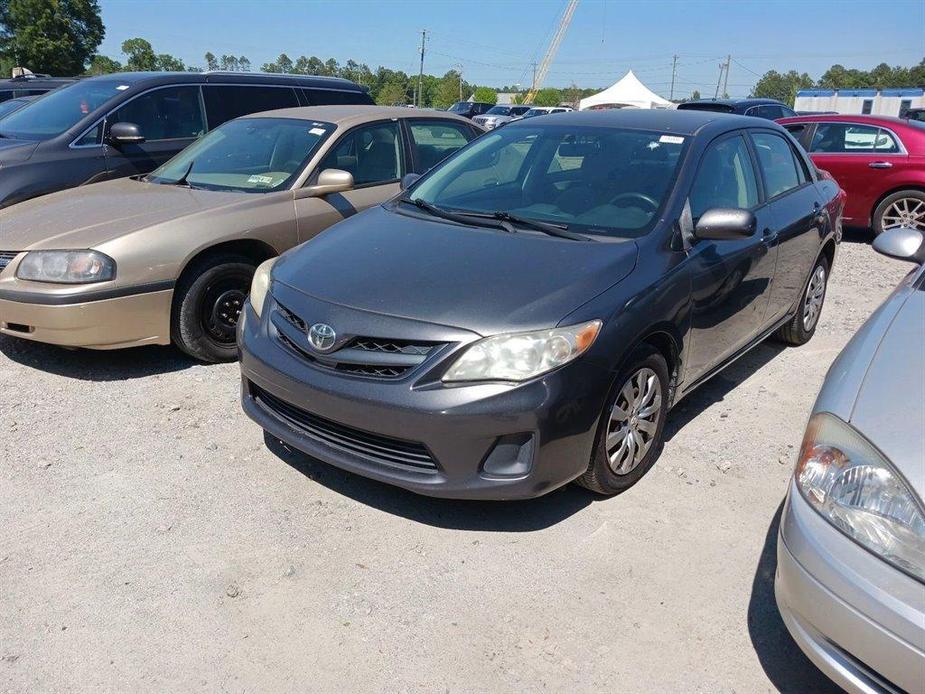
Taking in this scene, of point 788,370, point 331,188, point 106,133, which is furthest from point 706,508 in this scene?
point 106,133

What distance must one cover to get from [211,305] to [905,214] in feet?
27.1

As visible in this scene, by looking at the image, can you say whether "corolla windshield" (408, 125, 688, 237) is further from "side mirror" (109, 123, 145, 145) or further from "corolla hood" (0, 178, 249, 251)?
"side mirror" (109, 123, 145, 145)

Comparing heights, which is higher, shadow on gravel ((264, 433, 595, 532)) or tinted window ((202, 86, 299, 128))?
tinted window ((202, 86, 299, 128))

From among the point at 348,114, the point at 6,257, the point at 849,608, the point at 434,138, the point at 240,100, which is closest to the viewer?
the point at 849,608

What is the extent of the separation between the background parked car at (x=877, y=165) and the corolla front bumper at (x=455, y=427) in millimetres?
7901

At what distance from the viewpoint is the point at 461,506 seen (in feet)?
11.3

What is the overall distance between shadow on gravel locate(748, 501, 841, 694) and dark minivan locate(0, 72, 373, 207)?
19.8ft

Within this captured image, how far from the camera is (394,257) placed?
3523mm

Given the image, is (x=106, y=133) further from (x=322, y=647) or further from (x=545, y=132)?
(x=322, y=647)

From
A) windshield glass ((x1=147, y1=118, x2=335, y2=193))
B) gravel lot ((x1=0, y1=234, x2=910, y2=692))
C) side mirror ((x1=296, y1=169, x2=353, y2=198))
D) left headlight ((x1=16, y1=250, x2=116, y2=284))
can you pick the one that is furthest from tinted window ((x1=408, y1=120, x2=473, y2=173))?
gravel lot ((x1=0, y1=234, x2=910, y2=692))

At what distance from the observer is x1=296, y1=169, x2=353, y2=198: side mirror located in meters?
5.12

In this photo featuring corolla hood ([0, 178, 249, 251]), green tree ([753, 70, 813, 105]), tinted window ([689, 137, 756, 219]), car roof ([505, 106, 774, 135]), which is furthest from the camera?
green tree ([753, 70, 813, 105])

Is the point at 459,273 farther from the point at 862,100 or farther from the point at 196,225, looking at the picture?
the point at 862,100

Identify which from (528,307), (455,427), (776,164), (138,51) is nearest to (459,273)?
(528,307)
